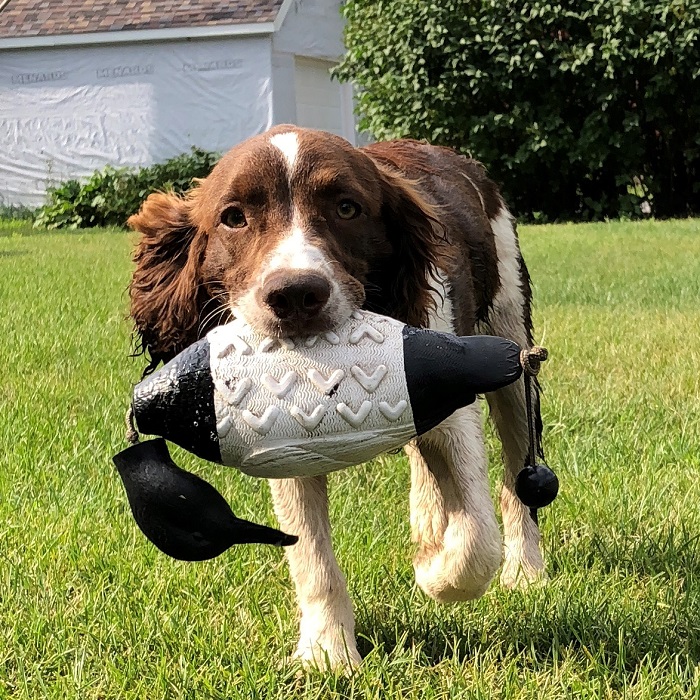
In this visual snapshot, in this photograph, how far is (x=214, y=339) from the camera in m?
2.28

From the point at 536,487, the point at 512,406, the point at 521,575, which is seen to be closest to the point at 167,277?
the point at 536,487

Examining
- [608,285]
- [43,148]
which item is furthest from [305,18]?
[608,285]

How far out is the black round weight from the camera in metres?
2.65

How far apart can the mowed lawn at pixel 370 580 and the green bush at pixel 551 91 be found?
A: 10.4 meters

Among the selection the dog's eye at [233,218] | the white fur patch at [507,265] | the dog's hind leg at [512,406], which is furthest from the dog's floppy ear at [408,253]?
the white fur patch at [507,265]

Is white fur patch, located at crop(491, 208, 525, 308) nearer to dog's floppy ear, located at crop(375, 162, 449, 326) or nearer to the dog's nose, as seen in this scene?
dog's floppy ear, located at crop(375, 162, 449, 326)

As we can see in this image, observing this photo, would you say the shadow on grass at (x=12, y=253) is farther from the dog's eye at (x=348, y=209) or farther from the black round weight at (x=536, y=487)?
the black round weight at (x=536, y=487)

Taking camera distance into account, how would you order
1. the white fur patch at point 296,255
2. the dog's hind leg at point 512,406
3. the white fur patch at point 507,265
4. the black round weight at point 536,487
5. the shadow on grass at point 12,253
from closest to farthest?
the white fur patch at point 296,255, the black round weight at point 536,487, the dog's hind leg at point 512,406, the white fur patch at point 507,265, the shadow on grass at point 12,253

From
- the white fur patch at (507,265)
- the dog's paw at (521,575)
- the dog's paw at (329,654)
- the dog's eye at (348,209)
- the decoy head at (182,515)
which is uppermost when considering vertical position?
the dog's eye at (348,209)

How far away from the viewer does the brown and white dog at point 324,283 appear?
251 centimetres

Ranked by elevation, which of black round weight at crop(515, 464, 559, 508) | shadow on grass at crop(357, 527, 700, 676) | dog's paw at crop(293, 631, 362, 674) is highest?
black round weight at crop(515, 464, 559, 508)

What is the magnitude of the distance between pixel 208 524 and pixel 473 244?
1.81 meters

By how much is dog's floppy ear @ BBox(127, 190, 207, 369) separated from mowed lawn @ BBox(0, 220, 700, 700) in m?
0.72

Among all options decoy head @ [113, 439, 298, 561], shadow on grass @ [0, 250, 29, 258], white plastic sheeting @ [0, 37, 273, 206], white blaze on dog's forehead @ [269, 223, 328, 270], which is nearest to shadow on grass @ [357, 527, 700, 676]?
decoy head @ [113, 439, 298, 561]
